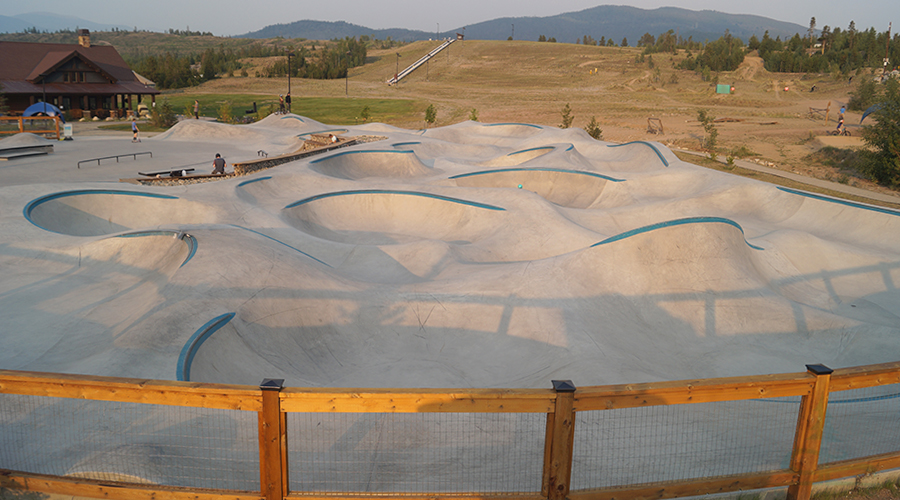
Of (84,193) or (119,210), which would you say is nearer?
(84,193)

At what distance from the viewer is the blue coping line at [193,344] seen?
742 centimetres

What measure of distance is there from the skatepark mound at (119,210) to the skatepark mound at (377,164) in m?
8.87

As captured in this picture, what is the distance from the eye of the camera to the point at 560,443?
4.23 meters

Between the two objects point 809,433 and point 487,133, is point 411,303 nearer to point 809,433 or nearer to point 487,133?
point 809,433

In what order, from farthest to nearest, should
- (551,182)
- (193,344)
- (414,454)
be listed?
(551,182), (193,344), (414,454)

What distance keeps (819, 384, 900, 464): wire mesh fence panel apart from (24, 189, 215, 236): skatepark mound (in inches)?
603

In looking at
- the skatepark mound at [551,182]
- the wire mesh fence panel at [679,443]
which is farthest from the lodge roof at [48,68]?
the wire mesh fence panel at [679,443]

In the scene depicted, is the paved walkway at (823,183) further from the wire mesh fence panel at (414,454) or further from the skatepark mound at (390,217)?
the wire mesh fence panel at (414,454)

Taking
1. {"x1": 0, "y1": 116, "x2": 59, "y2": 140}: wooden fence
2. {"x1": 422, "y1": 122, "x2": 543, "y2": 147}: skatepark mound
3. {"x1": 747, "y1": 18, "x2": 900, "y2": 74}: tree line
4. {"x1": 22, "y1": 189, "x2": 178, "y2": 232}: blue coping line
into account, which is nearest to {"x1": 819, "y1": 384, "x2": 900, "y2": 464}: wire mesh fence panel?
{"x1": 22, "y1": 189, "x2": 178, "y2": 232}: blue coping line

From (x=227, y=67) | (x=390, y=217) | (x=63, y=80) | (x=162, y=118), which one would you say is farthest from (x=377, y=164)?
(x=227, y=67)

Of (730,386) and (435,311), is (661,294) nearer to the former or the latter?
(435,311)

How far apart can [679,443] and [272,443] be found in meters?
4.78

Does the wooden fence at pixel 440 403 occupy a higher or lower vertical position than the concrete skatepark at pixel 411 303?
higher

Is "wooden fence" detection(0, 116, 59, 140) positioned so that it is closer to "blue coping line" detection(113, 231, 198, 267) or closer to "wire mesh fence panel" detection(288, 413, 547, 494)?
"blue coping line" detection(113, 231, 198, 267)
